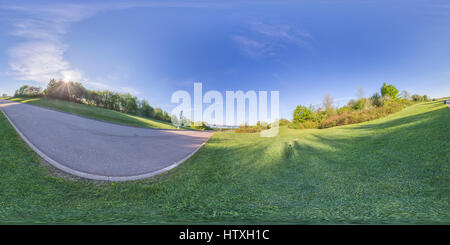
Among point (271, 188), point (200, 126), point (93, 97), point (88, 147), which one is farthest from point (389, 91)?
point (93, 97)

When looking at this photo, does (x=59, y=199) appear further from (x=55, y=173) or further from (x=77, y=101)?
(x=77, y=101)

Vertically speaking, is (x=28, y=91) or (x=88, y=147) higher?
(x=28, y=91)

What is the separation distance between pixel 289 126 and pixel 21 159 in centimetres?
1113

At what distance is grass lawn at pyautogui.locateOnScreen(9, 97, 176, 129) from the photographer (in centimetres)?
730

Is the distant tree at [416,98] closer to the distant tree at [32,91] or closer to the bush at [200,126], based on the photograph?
the bush at [200,126]

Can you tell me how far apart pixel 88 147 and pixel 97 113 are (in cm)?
455

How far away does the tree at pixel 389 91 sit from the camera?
679 cm

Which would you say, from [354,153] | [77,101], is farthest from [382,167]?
[77,101]

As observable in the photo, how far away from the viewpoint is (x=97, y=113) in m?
8.69

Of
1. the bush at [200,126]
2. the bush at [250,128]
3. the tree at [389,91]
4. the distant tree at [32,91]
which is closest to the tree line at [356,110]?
the tree at [389,91]

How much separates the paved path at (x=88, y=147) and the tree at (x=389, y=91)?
944 centimetres

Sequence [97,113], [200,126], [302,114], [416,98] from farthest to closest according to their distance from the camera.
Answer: [200,126], [302,114], [97,113], [416,98]

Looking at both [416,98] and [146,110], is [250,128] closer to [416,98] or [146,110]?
[146,110]

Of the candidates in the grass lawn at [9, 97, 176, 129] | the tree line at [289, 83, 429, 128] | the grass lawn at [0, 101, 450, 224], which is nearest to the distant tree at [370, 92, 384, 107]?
the tree line at [289, 83, 429, 128]
